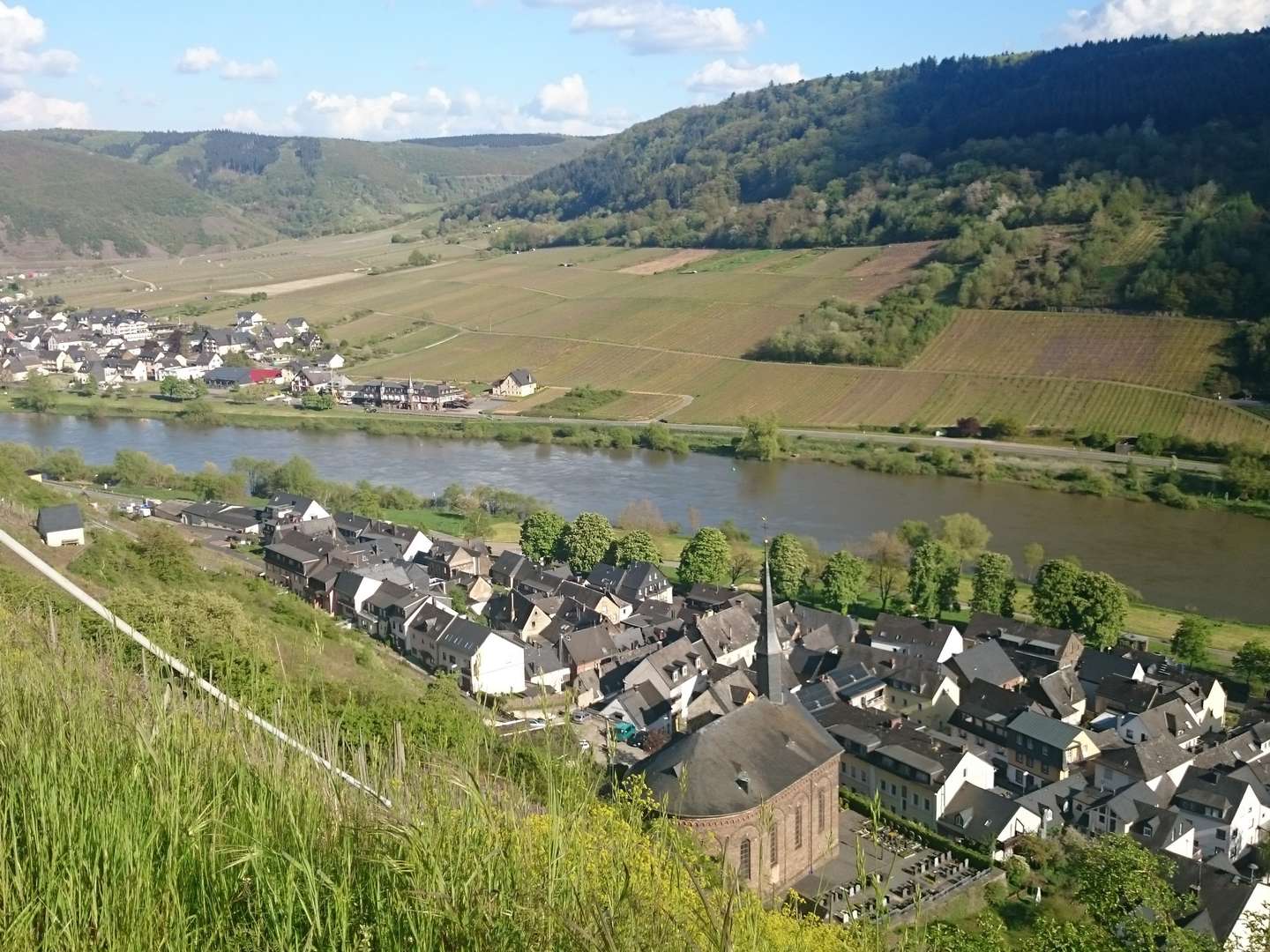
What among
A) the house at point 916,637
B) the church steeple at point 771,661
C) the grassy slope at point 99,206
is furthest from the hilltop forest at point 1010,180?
the church steeple at point 771,661

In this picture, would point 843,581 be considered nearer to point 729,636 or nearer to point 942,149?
point 729,636

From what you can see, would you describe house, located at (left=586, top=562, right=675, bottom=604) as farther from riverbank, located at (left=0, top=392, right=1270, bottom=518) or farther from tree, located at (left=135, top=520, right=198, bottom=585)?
riverbank, located at (left=0, top=392, right=1270, bottom=518)

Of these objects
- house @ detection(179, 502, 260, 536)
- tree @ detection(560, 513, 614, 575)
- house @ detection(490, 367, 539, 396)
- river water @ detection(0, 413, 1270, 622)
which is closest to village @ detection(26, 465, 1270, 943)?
tree @ detection(560, 513, 614, 575)

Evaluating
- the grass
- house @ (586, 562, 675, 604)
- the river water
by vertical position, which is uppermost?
house @ (586, 562, 675, 604)

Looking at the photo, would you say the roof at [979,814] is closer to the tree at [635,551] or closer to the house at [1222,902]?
the house at [1222,902]

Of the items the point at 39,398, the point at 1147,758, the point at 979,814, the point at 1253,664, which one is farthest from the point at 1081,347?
the point at 39,398

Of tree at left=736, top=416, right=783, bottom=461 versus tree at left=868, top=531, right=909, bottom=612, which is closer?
tree at left=868, top=531, right=909, bottom=612

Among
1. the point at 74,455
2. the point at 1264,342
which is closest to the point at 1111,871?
the point at 74,455

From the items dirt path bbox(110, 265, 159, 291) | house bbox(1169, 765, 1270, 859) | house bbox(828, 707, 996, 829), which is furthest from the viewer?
dirt path bbox(110, 265, 159, 291)
